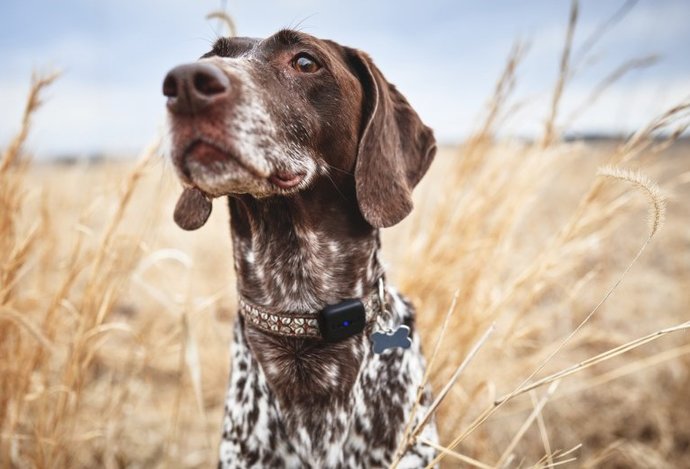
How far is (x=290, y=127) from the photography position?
1.75 metres

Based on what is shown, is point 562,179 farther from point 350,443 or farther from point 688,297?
point 350,443

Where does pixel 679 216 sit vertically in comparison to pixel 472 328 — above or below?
below

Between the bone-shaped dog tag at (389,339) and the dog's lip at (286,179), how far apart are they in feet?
2.11

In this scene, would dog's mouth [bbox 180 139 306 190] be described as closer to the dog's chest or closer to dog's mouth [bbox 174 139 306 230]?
dog's mouth [bbox 174 139 306 230]

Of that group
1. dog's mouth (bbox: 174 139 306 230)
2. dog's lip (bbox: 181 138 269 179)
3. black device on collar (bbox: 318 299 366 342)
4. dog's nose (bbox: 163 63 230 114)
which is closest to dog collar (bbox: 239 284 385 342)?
black device on collar (bbox: 318 299 366 342)

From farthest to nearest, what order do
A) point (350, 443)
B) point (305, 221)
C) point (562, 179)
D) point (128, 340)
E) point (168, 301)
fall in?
point (562, 179) < point (128, 340) < point (168, 301) < point (305, 221) < point (350, 443)

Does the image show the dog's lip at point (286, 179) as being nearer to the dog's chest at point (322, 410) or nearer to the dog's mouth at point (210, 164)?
the dog's mouth at point (210, 164)

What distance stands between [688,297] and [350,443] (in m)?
2.96

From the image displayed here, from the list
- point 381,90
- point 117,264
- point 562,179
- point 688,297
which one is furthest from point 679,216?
point 117,264

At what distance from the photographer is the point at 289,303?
2.00 metres

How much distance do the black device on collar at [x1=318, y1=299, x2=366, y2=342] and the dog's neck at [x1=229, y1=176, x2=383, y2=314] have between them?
16 centimetres

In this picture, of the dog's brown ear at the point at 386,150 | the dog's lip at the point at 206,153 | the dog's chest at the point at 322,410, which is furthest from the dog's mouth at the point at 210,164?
the dog's chest at the point at 322,410

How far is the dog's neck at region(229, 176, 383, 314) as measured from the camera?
1985mm

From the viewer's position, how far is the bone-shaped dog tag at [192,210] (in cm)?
211
